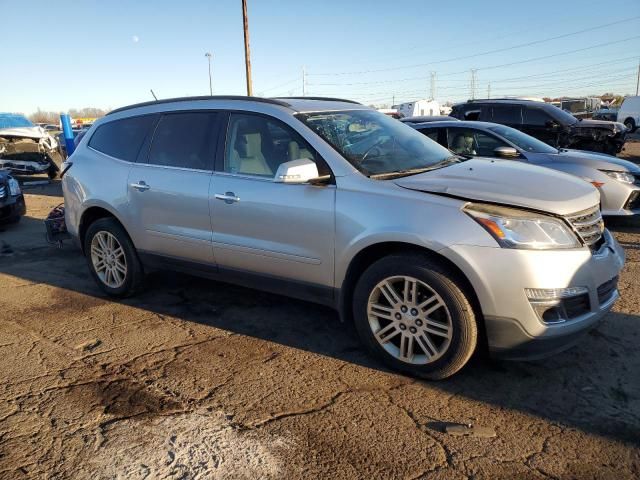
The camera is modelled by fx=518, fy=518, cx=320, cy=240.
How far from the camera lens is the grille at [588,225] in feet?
10.1

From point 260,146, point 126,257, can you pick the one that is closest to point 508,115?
point 260,146

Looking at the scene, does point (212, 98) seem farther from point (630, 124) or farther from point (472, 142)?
point (630, 124)

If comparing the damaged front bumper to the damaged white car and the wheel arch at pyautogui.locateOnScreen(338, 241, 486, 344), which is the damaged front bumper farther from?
the wheel arch at pyautogui.locateOnScreen(338, 241, 486, 344)

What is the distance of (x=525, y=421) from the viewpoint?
2.81m

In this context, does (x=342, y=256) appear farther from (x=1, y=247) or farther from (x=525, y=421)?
(x=1, y=247)

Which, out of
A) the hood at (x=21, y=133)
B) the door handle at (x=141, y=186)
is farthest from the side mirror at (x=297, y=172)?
the hood at (x=21, y=133)

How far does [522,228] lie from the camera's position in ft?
9.64

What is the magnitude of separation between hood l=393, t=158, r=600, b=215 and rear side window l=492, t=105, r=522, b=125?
8.77m

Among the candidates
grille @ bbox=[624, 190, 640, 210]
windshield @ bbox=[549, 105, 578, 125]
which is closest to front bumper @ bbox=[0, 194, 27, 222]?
grille @ bbox=[624, 190, 640, 210]

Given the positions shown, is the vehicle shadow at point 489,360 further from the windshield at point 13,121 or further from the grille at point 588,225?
the windshield at point 13,121

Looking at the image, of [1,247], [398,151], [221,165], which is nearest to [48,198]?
[1,247]

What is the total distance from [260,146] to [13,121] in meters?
14.6

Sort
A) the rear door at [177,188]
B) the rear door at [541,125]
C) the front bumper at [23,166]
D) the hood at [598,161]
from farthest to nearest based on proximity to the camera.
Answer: the front bumper at [23,166] < the rear door at [541,125] < the hood at [598,161] < the rear door at [177,188]

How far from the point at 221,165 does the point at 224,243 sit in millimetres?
614
